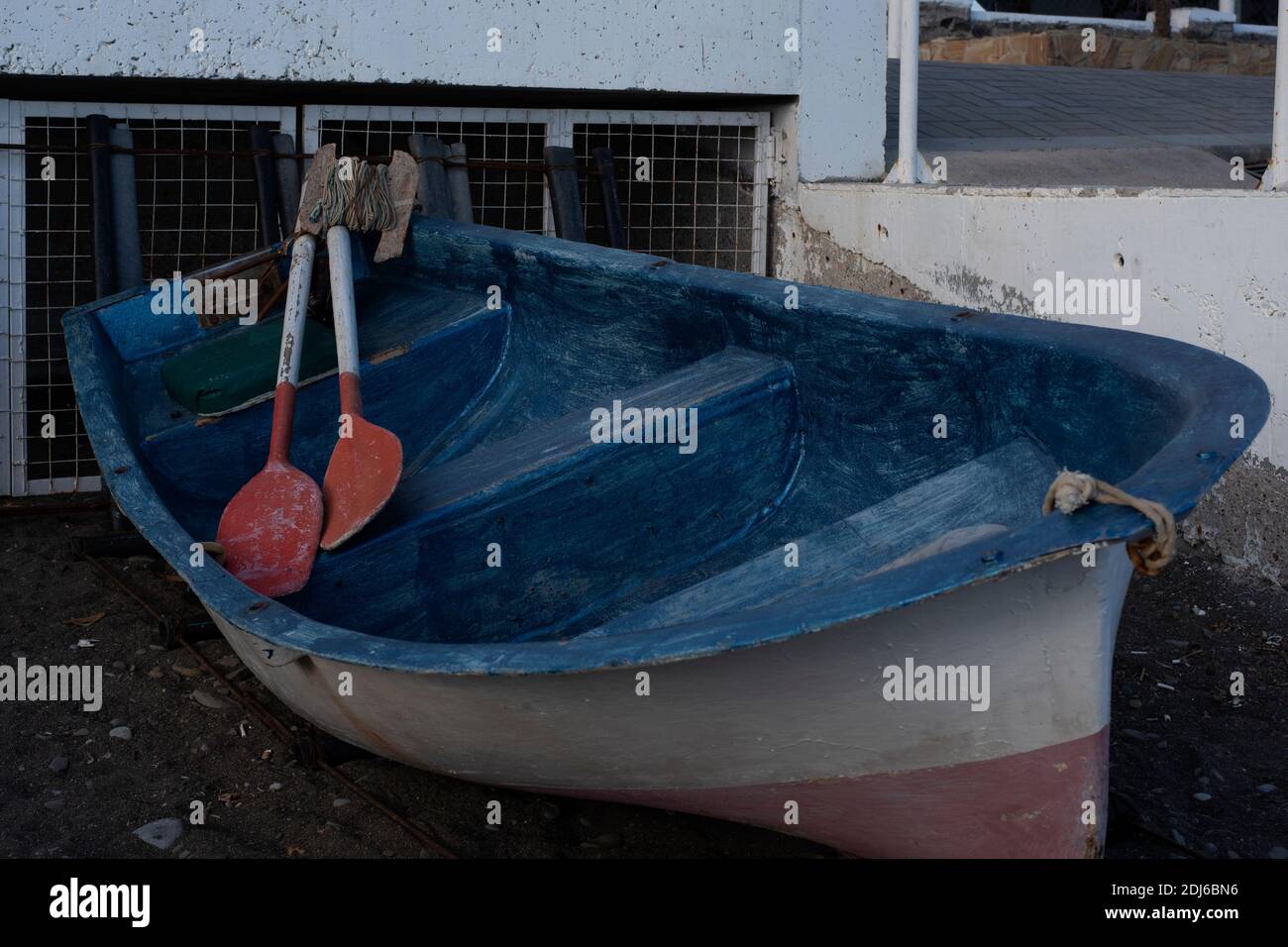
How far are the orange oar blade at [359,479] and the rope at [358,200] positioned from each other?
1090 mm

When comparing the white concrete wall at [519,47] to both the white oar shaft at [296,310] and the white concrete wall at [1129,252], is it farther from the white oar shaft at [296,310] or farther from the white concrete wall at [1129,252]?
the white oar shaft at [296,310]

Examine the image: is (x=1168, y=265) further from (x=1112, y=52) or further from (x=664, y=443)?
(x=1112, y=52)

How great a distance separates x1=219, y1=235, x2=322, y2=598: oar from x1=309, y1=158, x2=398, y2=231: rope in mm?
888

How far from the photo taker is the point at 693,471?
3219 millimetres

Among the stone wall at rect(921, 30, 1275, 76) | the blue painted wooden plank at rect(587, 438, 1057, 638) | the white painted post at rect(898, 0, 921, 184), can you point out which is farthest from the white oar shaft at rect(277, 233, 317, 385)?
the stone wall at rect(921, 30, 1275, 76)

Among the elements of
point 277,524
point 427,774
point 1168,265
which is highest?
point 1168,265

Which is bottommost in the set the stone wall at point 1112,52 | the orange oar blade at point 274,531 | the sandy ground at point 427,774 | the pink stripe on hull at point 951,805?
the sandy ground at point 427,774

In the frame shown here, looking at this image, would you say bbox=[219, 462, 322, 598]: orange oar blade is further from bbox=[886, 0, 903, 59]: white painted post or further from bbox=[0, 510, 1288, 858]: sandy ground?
bbox=[886, 0, 903, 59]: white painted post

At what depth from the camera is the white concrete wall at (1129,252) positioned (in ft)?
11.6

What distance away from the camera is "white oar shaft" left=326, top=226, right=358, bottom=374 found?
3.38 meters

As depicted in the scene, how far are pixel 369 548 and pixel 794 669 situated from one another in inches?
49.0

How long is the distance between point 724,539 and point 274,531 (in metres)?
1.06

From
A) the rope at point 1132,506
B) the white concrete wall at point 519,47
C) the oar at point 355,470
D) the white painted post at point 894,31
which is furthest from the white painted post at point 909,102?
the white painted post at point 894,31

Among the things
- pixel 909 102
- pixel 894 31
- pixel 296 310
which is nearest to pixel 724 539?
pixel 296 310
